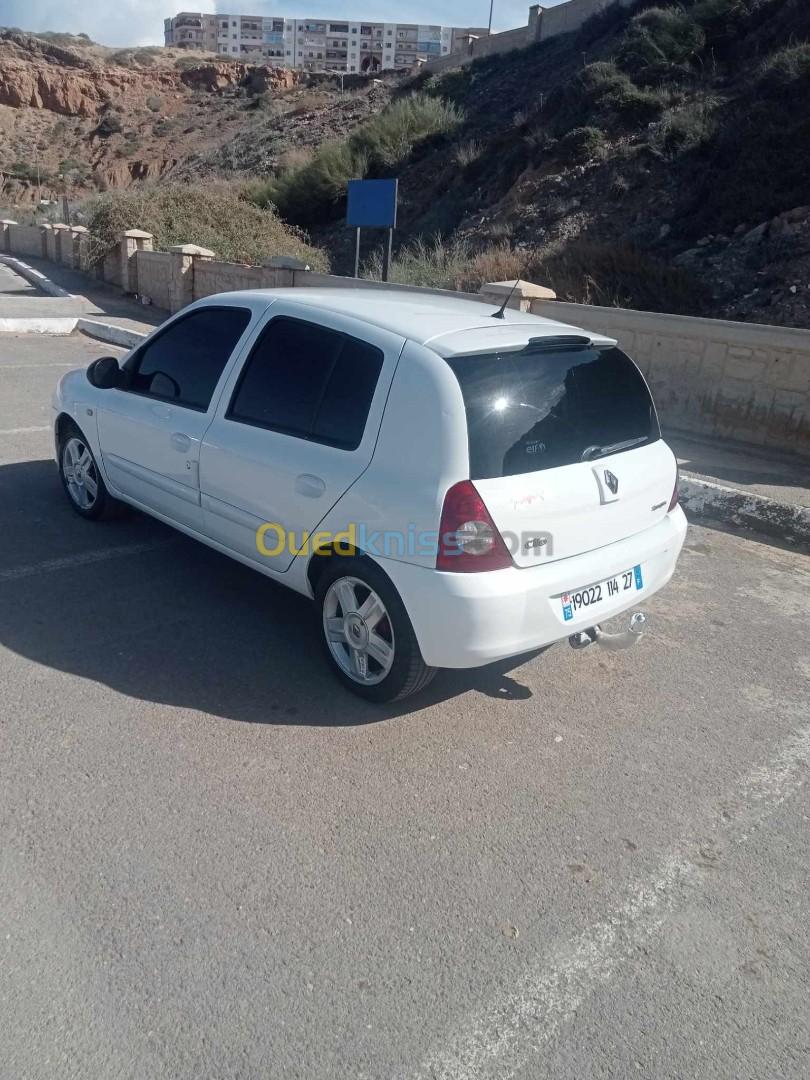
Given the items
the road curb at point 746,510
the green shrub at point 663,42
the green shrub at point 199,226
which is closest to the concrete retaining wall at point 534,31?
the green shrub at point 663,42

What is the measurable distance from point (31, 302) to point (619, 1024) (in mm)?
18021

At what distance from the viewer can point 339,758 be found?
363cm

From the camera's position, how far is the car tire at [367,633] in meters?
3.75

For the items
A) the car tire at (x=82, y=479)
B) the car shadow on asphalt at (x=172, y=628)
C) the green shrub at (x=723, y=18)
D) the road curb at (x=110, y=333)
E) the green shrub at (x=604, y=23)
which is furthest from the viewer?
the green shrub at (x=604, y=23)

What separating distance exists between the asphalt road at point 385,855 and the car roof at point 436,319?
1.60 metres

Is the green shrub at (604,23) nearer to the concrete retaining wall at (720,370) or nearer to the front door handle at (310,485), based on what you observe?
the concrete retaining wall at (720,370)

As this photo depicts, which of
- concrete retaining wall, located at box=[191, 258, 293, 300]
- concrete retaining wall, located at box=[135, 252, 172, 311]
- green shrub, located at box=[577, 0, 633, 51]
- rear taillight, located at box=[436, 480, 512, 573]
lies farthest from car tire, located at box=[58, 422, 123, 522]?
green shrub, located at box=[577, 0, 633, 51]

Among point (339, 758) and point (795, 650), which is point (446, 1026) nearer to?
point (339, 758)

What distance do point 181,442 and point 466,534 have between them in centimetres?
198

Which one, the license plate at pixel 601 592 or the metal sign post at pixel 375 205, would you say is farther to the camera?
the metal sign post at pixel 375 205

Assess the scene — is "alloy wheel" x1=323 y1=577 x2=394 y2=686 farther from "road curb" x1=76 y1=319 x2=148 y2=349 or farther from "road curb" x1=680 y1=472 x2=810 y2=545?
"road curb" x1=76 y1=319 x2=148 y2=349

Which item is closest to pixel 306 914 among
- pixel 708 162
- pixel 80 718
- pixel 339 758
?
pixel 339 758

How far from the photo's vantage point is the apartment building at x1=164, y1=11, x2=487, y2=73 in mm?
152500

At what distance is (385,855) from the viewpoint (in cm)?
310
